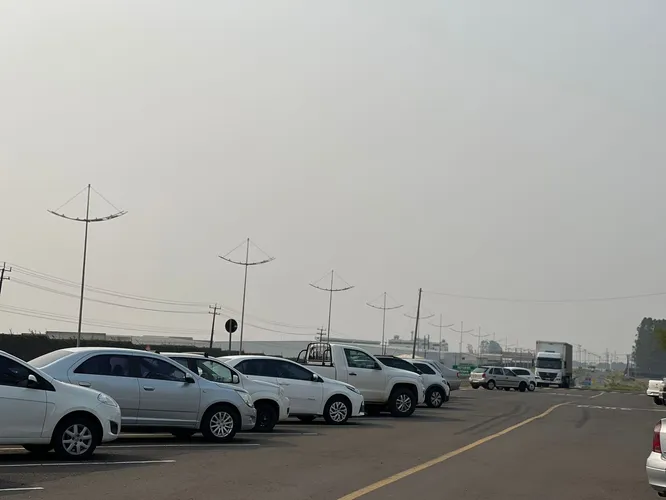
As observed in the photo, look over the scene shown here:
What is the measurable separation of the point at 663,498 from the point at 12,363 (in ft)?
29.5

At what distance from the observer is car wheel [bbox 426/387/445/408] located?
33062mm

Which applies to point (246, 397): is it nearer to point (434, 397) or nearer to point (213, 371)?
point (213, 371)

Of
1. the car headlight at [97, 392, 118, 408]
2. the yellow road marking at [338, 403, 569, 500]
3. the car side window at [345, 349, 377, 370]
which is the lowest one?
the yellow road marking at [338, 403, 569, 500]

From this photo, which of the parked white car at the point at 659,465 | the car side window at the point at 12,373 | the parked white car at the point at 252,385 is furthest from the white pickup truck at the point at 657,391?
the car side window at the point at 12,373

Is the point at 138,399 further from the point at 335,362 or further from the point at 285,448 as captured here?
the point at 335,362

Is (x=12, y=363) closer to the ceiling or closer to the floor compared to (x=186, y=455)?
closer to the ceiling

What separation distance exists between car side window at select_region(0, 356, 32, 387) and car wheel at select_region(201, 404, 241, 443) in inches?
183

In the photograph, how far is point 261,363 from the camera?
854 inches

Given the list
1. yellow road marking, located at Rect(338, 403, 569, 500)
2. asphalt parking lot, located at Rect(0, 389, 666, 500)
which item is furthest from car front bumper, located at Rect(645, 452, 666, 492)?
yellow road marking, located at Rect(338, 403, 569, 500)

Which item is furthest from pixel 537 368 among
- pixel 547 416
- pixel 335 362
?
pixel 335 362

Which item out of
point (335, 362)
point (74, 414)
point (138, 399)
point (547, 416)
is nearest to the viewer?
point (74, 414)

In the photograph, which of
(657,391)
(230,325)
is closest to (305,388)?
(230,325)

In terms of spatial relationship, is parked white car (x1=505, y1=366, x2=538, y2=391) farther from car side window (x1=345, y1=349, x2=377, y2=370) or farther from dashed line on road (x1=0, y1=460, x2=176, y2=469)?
dashed line on road (x1=0, y1=460, x2=176, y2=469)

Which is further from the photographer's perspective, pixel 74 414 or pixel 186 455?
pixel 186 455
